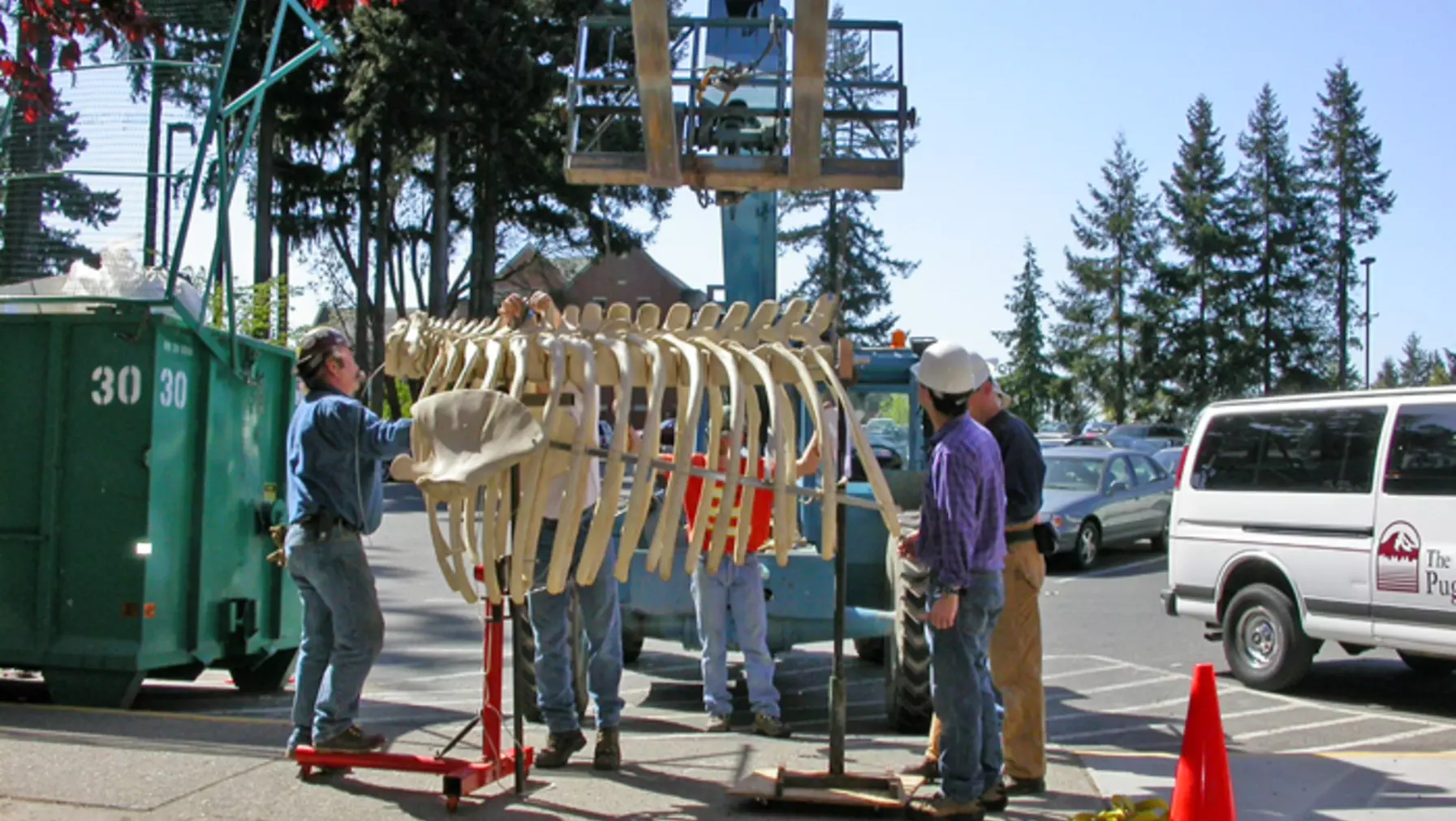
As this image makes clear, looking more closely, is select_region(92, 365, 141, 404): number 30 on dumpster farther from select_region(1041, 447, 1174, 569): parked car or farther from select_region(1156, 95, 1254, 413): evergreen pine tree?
select_region(1156, 95, 1254, 413): evergreen pine tree

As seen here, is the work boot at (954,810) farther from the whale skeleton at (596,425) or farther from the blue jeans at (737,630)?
the blue jeans at (737,630)

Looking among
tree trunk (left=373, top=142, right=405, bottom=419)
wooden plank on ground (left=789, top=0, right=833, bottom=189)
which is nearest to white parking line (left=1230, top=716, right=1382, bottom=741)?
wooden plank on ground (left=789, top=0, right=833, bottom=189)

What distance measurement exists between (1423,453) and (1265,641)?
1.85 meters

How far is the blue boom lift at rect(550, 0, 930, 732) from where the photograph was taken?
758cm

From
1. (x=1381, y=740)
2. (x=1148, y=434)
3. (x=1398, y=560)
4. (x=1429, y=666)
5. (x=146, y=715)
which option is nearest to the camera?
(x=146, y=715)

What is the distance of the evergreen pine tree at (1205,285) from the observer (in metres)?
55.2

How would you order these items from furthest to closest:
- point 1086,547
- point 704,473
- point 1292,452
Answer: point 1086,547 < point 1292,452 < point 704,473

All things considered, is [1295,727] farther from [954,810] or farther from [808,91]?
[808,91]

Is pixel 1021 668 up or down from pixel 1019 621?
down

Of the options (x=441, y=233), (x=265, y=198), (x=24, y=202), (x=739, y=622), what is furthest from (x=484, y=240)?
(x=739, y=622)

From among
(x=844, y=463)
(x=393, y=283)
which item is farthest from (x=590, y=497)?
(x=393, y=283)

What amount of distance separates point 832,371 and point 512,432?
129 cm

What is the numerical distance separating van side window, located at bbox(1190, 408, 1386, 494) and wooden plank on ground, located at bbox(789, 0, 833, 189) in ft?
13.7

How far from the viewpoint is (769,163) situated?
316 inches
